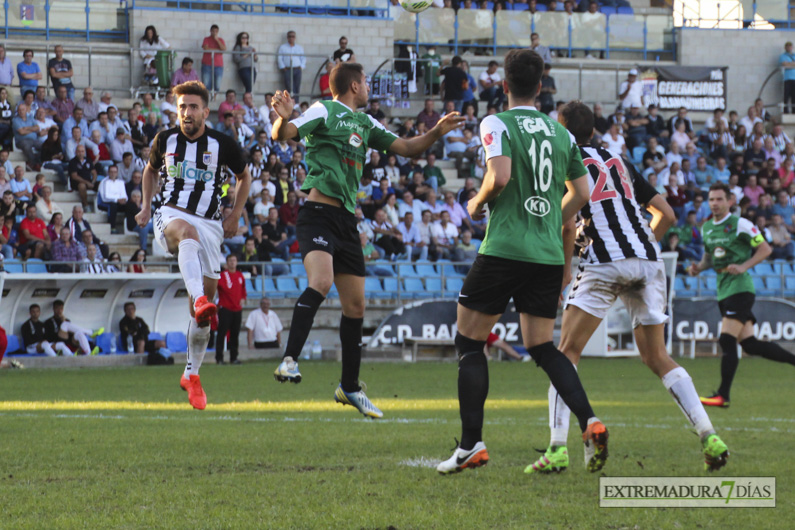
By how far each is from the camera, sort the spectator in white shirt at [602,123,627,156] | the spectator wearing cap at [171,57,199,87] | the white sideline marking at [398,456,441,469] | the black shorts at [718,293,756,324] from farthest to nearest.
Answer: the spectator in white shirt at [602,123,627,156] < the spectator wearing cap at [171,57,199,87] < the black shorts at [718,293,756,324] < the white sideline marking at [398,456,441,469]

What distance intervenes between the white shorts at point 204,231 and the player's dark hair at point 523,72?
2916 millimetres

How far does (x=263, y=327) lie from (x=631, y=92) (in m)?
14.6

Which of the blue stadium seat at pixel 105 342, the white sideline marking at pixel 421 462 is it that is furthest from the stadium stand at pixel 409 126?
the white sideline marking at pixel 421 462

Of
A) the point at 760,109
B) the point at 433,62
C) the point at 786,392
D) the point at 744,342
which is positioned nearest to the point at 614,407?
the point at 744,342

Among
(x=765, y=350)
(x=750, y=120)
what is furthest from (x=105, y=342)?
(x=750, y=120)

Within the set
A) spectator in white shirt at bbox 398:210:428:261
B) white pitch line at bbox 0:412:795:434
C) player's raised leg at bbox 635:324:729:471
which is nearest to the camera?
player's raised leg at bbox 635:324:729:471

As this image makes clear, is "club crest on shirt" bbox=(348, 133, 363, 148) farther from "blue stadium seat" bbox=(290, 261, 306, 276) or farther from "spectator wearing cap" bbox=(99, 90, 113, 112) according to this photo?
"spectator wearing cap" bbox=(99, 90, 113, 112)

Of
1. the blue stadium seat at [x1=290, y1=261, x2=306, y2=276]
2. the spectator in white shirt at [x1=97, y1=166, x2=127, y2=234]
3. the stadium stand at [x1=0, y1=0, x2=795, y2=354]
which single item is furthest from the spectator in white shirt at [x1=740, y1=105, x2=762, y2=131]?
the spectator in white shirt at [x1=97, y1=166, x2=127, y2=234]

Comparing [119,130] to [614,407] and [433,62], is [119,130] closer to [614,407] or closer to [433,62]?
[433,62]

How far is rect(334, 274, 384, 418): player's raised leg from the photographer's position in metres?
8.05

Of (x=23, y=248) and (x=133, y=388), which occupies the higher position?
(x=23, y=248)

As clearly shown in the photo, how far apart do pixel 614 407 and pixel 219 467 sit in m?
5.98

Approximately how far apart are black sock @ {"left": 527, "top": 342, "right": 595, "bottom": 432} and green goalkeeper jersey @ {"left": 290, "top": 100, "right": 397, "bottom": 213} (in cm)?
199

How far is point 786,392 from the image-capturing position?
14227 millimetres
